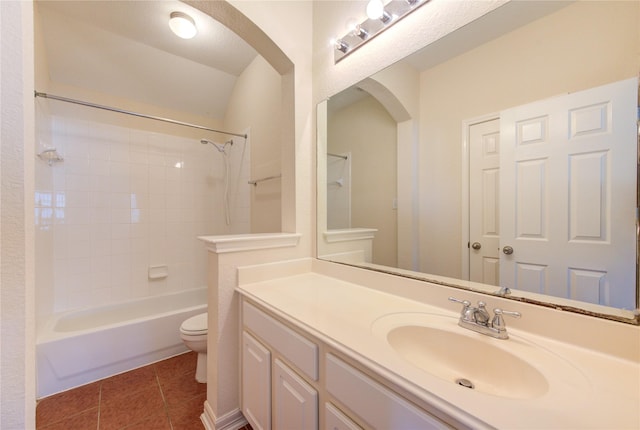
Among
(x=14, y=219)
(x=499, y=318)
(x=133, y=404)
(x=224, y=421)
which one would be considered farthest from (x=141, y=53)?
(x=499, y=318)

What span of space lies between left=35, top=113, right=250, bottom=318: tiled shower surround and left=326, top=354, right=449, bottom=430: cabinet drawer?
200 centimetres

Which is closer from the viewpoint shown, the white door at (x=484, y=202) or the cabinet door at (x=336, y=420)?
the cabinet door at (x=336, y=420)

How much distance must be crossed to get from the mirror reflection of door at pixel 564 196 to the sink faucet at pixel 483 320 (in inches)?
6.1

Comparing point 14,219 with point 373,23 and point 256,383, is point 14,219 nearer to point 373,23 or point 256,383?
point 256,383

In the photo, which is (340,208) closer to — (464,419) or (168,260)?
(464,419)

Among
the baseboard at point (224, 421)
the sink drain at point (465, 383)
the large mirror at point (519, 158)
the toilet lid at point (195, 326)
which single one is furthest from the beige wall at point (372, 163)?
the toilet lid at point (195, 326)

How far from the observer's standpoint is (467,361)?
0.80 meters

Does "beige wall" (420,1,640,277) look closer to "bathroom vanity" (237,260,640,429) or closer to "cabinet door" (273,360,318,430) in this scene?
"bathroom vanity" (237,260,640,429)

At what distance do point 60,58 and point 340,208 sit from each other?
8.85 feet

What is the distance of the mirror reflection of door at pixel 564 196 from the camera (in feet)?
2.27

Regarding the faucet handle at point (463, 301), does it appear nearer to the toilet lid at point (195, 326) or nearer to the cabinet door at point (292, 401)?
the cabinet door at point (292, 401)

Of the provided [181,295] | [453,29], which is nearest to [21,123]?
[453,29]

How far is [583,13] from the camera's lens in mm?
758

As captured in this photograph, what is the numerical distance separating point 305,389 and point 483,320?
65cm
